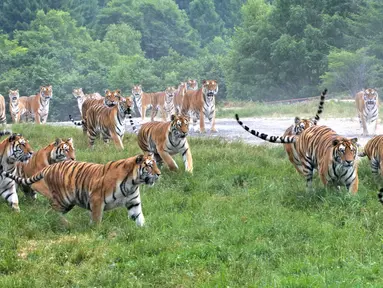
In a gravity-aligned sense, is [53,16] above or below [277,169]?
above

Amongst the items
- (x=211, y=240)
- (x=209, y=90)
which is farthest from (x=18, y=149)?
(x=209, y=90)

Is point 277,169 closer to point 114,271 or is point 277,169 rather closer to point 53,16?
point 114,271

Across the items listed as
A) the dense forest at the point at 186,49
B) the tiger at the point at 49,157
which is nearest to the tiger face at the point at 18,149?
the tiger at the point at 49,157

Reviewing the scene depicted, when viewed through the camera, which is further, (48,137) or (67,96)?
(67,96)

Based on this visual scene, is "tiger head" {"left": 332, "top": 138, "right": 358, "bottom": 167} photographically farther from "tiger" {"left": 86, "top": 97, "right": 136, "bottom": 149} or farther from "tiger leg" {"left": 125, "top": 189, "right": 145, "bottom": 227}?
"tiger" {"left": 86, "top": 97, "right": 136, "bottom": 149}

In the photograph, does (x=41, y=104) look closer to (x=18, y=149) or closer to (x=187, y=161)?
(x=187, y=161)

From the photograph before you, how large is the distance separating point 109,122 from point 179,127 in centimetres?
288

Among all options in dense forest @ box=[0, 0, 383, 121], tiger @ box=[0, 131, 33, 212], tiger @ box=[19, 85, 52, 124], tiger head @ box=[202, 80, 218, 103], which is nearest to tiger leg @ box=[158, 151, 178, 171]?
tiger @ box=[0, 131, 33, 212]

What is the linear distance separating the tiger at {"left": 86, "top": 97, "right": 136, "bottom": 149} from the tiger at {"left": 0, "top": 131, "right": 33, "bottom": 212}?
3.50 meters

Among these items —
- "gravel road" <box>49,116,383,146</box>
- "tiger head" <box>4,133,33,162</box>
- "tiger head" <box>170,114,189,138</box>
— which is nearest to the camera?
"tiger head" <box>4,133,33,162</box>

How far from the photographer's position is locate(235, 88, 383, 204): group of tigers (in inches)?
272

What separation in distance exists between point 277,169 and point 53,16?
3488cm

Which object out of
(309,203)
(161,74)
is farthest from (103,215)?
(161,74)

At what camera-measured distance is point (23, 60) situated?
110ft
